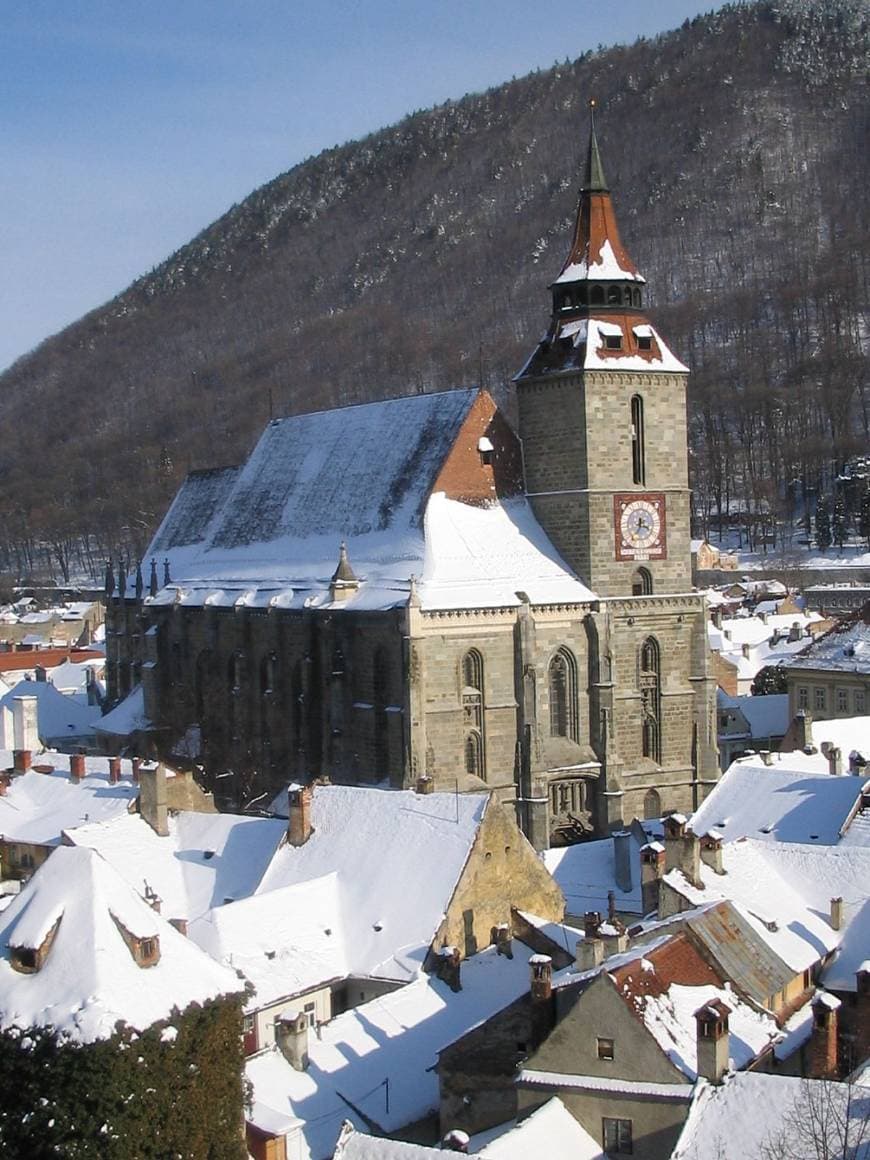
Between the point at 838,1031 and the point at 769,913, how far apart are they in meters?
4.25

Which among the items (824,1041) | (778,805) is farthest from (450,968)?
(778,805)

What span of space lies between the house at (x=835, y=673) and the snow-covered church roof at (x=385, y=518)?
20060 mm

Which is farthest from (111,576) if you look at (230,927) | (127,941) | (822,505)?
(822,505)

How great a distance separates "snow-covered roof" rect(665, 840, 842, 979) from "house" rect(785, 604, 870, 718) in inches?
1339

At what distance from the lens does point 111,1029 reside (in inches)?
912

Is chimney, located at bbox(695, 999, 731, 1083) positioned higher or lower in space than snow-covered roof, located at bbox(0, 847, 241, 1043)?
lower

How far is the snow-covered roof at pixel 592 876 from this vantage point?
42.7 m

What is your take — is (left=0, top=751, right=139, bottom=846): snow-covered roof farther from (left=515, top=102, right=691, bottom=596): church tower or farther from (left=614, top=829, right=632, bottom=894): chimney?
(left=515, top=102, right=691, bottom=596): church tower

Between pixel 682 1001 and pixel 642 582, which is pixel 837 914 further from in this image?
pixel 642 582

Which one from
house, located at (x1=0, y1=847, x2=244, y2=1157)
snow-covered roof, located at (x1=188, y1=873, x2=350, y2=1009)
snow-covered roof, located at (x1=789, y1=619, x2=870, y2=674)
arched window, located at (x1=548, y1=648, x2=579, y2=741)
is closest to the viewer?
house, located at (x1=0, y1=847, x2=244, y2=1157)

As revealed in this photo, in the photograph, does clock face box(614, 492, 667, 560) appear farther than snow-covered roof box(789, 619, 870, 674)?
No

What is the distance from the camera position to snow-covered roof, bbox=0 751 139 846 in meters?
46.7

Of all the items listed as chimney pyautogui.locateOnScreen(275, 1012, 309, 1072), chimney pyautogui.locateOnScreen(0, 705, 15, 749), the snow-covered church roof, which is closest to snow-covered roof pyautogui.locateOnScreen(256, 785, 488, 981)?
chimney pyautogui.locateOnScreen(275, 1012, 309, 1072)

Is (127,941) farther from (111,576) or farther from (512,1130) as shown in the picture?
(111,576)
